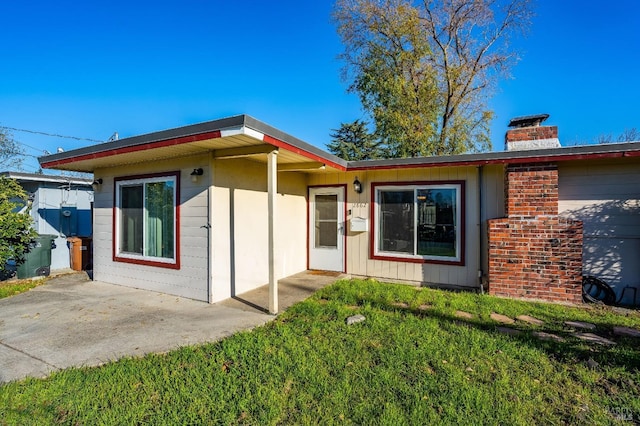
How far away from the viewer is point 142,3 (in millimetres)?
9180

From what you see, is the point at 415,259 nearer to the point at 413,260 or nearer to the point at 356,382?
the point at 413,260

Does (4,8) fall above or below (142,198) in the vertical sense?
above

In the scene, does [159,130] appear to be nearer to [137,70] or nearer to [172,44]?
[172,44]

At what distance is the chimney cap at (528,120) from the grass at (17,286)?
10185 millimetres

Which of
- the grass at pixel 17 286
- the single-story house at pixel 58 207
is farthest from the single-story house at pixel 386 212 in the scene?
the single-story house at pixel 58 207

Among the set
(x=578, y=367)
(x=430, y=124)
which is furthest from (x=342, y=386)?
(x=430, y=124)

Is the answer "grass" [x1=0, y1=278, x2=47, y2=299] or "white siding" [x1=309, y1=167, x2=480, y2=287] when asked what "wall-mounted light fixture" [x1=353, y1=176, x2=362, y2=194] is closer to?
"white siding" [x1=309, y1=167, x2=480, y2=287]

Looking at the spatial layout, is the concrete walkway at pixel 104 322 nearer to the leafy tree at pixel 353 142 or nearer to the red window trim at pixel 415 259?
the red window trim at pixel 415 259

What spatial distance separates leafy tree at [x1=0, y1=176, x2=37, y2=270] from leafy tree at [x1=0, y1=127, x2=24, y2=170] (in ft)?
51.0

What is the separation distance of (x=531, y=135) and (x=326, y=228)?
462 centimetres

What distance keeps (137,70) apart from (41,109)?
661 centimetres

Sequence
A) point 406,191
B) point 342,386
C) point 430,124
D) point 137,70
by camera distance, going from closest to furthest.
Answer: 1. point 342,386
2. point 406,191
3. point 137,70
4. point 430,124

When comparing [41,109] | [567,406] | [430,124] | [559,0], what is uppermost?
[559,0]

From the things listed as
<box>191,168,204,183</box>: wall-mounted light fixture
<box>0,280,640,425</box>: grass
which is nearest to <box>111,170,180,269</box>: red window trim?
<box>191,168,204,183</box>: wall-mounted light fixture
